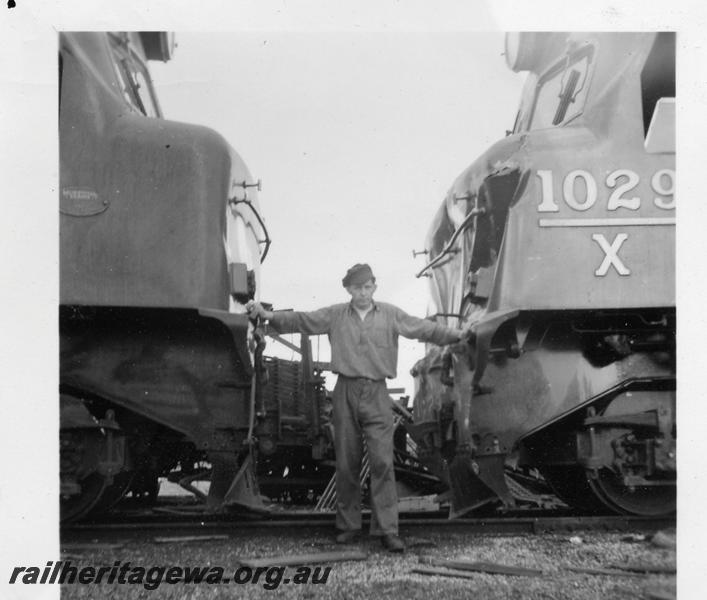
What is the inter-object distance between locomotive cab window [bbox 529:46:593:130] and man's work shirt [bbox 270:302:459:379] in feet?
5.54

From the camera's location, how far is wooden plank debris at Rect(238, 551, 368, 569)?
3404 millimetres

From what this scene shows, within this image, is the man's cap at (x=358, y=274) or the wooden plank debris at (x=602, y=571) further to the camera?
the man's cap at (x=358, y=274)

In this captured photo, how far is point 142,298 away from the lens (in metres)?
4.08

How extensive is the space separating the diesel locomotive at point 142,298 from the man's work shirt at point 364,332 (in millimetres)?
351

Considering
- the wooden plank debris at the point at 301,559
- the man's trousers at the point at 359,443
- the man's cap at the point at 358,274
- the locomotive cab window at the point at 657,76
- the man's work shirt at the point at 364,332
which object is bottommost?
the wooden plank debris at the point at 301,559

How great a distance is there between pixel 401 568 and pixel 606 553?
0.99m

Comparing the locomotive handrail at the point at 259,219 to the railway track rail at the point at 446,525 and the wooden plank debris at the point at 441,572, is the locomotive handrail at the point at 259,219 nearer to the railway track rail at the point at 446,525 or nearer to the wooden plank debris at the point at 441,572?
the railway track rail at the point at 446,525

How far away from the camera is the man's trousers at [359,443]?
4113mm

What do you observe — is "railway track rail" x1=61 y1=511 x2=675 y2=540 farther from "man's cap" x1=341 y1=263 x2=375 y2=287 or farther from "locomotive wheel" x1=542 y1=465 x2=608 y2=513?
"man's cap" x1=341 y1=263 x2=375 y2=287

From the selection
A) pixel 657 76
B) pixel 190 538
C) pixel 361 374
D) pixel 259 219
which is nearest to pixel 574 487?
pixel 361 374

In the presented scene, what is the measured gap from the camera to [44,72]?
331cm
